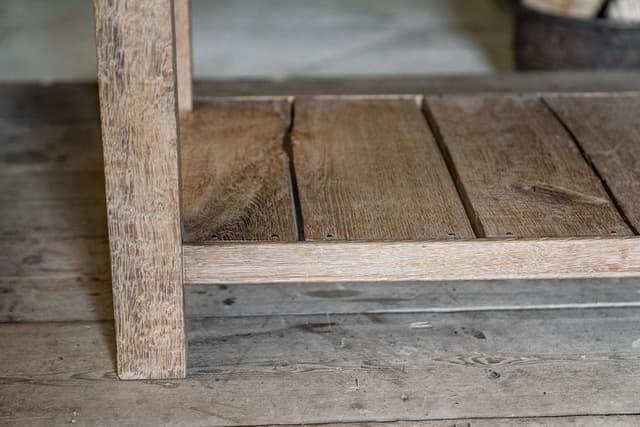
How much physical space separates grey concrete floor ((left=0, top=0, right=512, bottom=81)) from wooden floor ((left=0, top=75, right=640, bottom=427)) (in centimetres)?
137

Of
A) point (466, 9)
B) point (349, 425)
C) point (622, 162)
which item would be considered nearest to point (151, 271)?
point (349, 425)

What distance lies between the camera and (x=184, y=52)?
4.76 feet

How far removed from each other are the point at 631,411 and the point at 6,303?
2.89 feet

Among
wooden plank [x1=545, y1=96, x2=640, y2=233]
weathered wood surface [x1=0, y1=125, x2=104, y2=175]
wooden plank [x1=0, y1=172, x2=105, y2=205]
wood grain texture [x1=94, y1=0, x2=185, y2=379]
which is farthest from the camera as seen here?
weathered wood surface [x1=0, y1=125, x2=104, y2=175]

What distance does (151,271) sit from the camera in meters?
1.08

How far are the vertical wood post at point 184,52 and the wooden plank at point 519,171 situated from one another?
15.5 inches

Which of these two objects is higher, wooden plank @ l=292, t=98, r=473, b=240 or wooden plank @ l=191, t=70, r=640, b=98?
wooden plank @ l=292, t=98, r=473, b=240

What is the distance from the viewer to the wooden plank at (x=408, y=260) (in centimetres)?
109

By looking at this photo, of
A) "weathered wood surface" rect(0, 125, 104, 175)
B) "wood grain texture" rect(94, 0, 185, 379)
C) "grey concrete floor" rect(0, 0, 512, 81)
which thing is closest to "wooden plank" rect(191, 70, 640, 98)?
"weathered wood surface" rect(0, 125, 104, 175)

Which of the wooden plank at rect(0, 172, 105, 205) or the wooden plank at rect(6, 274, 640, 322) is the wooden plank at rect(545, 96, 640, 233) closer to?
the wooden plank at rect(6, 274, 640, 322)

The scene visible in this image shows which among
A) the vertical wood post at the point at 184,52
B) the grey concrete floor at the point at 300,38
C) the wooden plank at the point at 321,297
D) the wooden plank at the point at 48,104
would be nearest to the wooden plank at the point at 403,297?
the wooden plank at the point at 321,297

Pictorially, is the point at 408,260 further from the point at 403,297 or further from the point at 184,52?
the point at 184,52

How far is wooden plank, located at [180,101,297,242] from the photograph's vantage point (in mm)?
1134

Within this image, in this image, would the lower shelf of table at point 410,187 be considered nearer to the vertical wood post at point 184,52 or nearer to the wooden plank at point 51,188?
the vertical wood post at point 184,52
